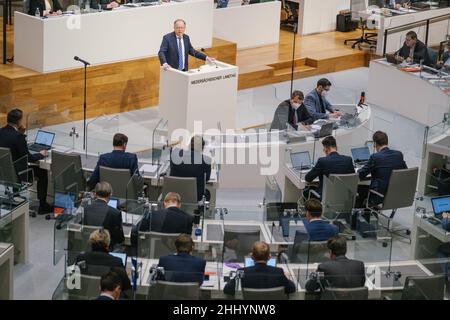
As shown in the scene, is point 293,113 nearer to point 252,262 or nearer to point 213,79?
point 213,79

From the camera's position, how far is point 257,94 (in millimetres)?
15742

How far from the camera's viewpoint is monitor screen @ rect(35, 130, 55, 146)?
11.8 m

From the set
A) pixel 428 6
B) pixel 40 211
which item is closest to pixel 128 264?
pixel 40 211

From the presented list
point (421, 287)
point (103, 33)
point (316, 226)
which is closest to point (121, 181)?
point (316, 226)

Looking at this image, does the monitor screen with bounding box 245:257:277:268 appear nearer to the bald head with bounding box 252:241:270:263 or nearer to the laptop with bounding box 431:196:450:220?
the bald head with bounding box 252:241:270:263

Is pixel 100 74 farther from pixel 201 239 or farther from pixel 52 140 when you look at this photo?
pixel 201 239

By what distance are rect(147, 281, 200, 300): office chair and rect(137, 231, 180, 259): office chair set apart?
1.00 m

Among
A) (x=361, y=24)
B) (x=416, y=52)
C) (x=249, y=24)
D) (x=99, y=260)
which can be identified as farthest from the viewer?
(x=361, y=24)

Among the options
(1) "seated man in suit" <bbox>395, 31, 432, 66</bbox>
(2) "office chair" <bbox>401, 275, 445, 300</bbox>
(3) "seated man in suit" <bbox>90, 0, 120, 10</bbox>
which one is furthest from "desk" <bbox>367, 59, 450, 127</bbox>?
(2) "office chair" <bbox>401, 275, 445, 300</bbox>

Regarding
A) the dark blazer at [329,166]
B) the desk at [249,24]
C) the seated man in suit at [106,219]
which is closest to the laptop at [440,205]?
the dark blazer at [329,166]

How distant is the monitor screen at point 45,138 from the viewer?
465 inches

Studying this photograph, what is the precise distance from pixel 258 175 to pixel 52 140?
236 cm

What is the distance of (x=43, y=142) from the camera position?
38.8ft

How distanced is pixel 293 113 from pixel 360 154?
1.09 meters
